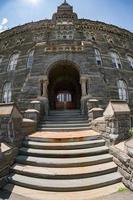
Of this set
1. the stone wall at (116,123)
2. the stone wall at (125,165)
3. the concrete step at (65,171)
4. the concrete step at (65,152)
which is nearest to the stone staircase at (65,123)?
the stone wall at (116,123)

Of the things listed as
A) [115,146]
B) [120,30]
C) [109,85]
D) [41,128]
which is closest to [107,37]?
[120,30]

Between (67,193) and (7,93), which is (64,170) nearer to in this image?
(67,193)

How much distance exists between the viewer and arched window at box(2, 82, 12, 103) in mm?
18406

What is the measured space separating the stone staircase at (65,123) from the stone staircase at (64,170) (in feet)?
6.68

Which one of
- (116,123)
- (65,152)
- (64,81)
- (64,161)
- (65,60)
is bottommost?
(64,161)

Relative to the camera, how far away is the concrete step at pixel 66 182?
203 inches

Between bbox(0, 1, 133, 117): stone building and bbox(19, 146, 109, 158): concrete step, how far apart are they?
22.1 feet

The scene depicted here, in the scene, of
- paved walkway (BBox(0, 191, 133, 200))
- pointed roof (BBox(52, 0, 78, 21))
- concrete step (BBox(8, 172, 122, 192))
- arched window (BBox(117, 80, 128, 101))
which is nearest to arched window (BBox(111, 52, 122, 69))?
→ arched window (BBox(117, 80, 128, 101))

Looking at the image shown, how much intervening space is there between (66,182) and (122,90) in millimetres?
14980

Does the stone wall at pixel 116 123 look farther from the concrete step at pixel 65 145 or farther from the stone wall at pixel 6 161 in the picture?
the stone wall at pixel 6 161

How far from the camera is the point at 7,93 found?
1878cm

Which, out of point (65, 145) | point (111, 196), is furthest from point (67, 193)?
point (65, 145)

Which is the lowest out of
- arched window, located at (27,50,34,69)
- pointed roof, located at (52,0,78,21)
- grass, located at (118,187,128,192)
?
grass, located at (118,187,128,192)

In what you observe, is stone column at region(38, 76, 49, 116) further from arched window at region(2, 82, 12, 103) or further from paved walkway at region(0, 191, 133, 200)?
paved walkway at region(0, 191, 133, 200)
